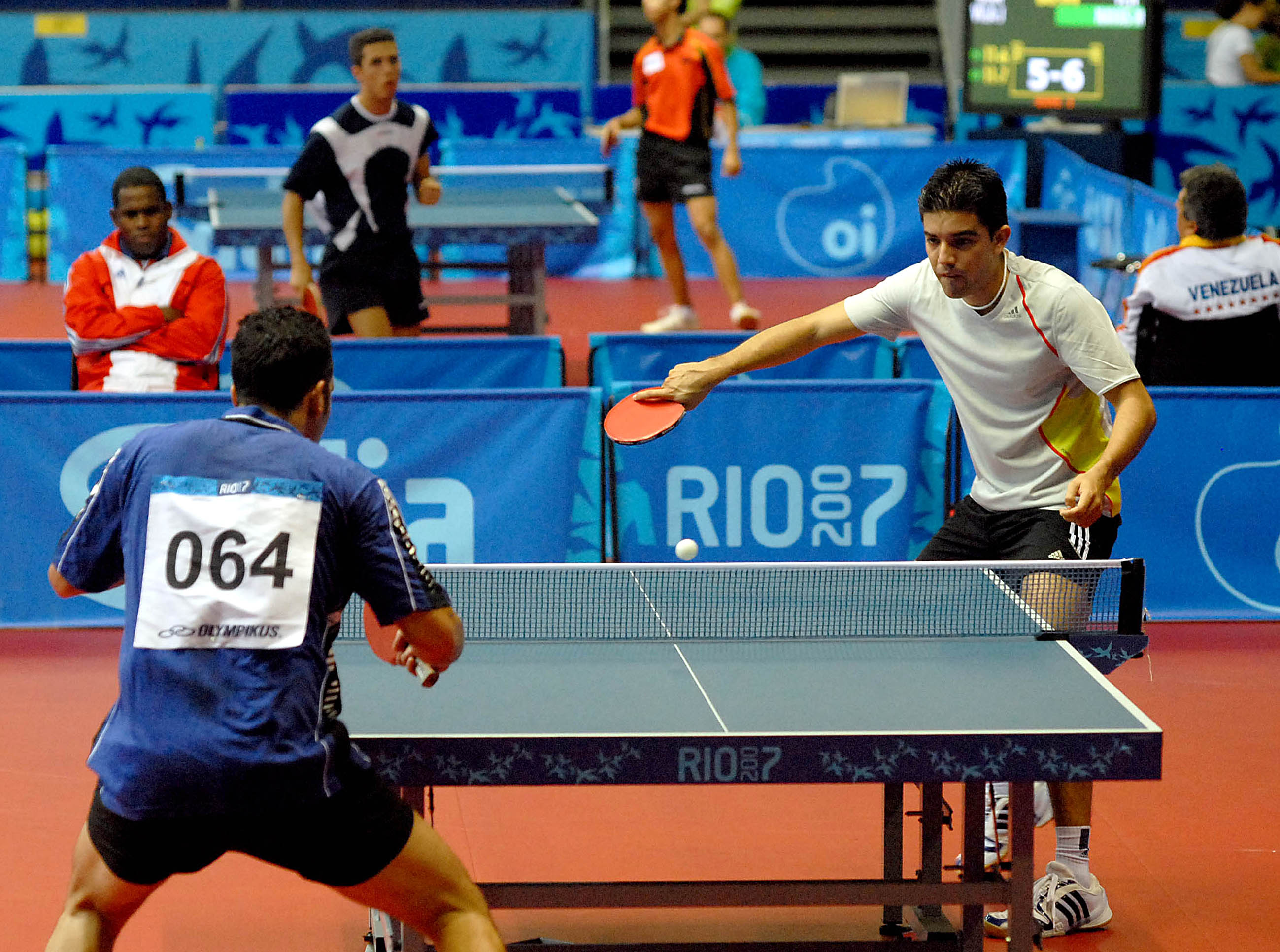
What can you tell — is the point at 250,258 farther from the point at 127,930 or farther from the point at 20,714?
the point at 127,930

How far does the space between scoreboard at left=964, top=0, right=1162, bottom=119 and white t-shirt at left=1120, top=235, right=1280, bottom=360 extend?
529cm

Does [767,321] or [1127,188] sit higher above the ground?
[1127,188]

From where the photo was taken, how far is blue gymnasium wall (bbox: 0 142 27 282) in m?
12.0

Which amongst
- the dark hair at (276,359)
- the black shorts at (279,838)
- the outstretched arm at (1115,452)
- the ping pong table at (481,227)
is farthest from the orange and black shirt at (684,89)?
the black shorts at (279,838)

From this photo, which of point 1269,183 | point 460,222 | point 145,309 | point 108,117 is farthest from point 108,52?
point 145,309

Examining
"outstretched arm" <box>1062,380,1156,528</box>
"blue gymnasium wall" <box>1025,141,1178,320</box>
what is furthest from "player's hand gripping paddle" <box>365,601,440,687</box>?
"blue gymnasium wall" <box>1025,141,1178,320</box>

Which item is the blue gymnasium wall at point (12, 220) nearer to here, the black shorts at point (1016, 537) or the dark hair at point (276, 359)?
the black shorts at point (1016, 537)

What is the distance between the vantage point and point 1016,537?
3.84 m

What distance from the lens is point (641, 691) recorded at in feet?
9.91

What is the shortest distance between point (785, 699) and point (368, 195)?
4503 mm

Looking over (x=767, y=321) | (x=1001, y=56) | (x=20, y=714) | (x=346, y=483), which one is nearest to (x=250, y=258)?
(x=767, y=321)

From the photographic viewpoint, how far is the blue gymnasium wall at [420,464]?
5.55 m

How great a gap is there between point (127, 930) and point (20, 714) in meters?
1.52

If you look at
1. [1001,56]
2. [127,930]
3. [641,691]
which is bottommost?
[127,930]
